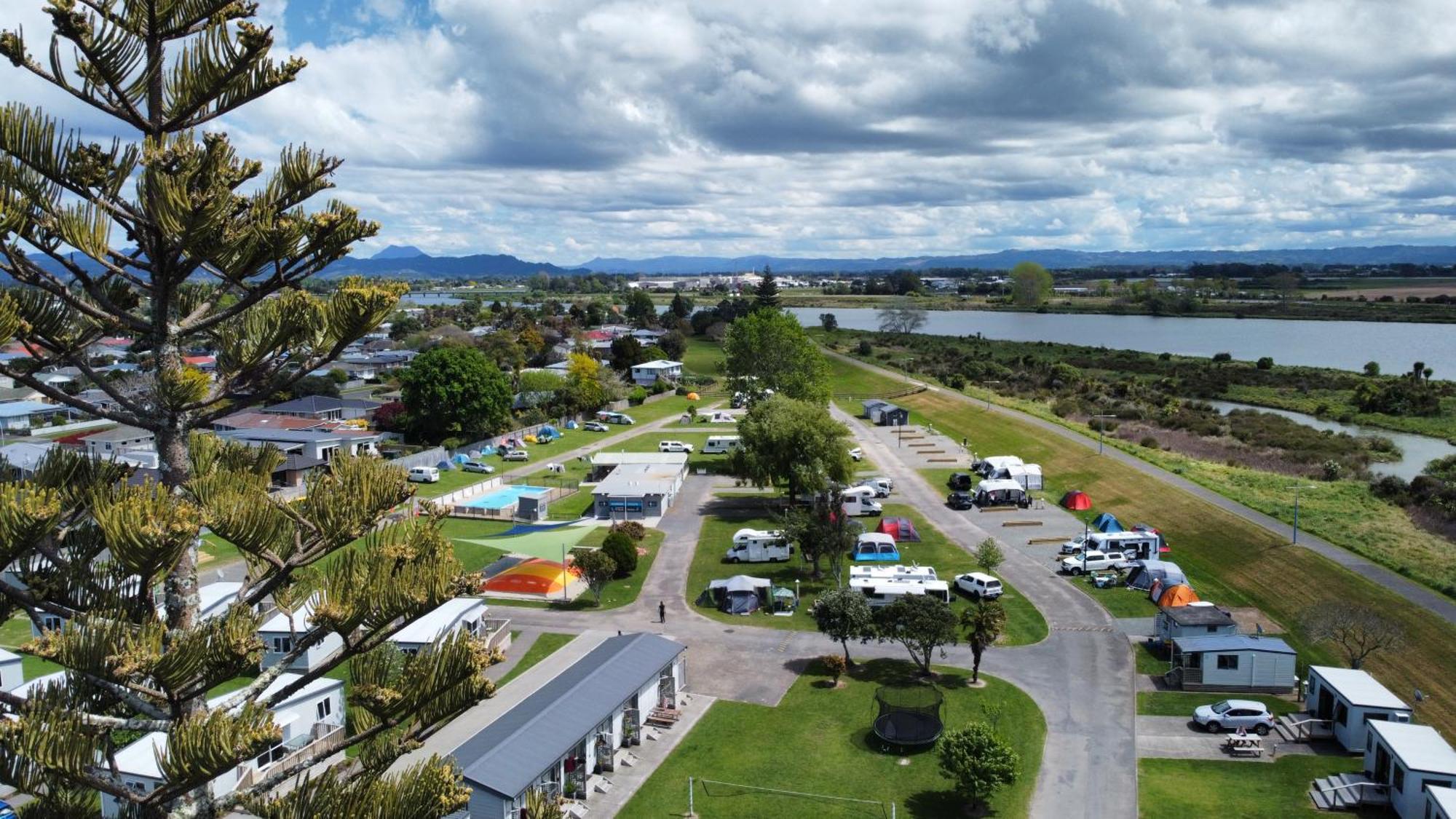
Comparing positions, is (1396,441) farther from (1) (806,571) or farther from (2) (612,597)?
(2) (612,597)

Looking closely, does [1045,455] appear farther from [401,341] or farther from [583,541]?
[401,341]

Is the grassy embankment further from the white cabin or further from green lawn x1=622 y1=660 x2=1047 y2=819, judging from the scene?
the white cabin

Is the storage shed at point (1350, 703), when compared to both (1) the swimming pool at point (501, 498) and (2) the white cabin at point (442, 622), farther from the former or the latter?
(1) the swimming pool at point (501, 498)

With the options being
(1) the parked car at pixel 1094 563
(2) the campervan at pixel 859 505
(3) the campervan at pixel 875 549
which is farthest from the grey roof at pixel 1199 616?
(2) the campervan at pixel 859 505

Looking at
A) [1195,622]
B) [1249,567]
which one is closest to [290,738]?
[1195,622]

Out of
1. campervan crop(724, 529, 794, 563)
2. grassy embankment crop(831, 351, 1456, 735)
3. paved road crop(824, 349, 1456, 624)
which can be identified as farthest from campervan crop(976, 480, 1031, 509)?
campervan crop(724, 529, 794, 563)

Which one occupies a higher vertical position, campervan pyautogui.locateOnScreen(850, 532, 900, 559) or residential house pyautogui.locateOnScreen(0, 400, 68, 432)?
residential house pyautogui.locateOnScreen(0, 400, 68, 432)
